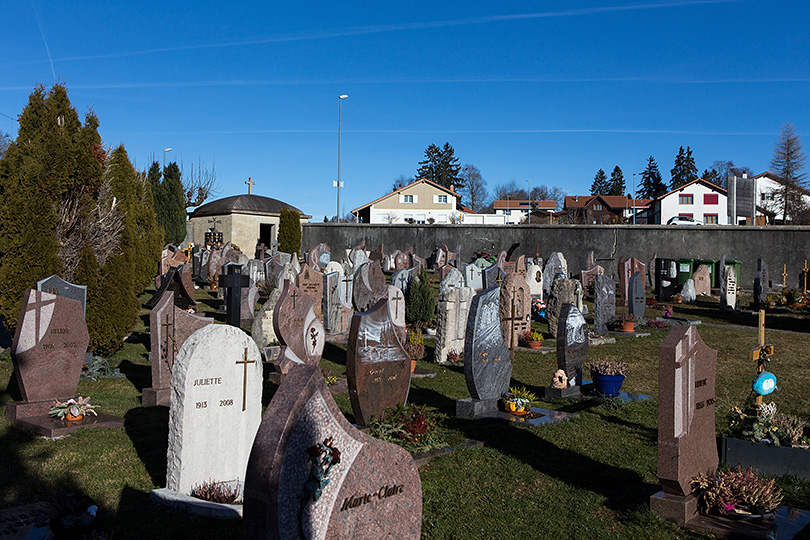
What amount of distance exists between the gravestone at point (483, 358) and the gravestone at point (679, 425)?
3577 millimetres

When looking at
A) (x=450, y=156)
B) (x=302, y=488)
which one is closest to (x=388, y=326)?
(x=302, y=488)

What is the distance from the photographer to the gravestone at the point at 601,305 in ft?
55.8

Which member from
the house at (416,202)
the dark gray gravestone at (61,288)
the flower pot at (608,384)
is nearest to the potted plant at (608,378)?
the flower pot at (608,384)

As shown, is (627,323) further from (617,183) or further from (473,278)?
(617,183)

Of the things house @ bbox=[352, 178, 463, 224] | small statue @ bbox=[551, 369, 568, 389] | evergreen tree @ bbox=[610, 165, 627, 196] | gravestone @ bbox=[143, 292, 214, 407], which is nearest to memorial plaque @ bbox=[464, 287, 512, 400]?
small statue @ bbox=[551, 369, 568, 389]

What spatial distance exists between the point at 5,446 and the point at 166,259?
777 inches

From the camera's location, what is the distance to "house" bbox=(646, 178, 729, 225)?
66.2 meters

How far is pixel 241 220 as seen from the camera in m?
45.0

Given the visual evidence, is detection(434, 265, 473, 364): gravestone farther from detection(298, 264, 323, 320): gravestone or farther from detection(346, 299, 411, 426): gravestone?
detection(346, 299, 411, 426): gravestone

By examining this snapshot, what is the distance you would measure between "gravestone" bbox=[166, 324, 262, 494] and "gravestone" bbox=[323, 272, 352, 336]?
1037 cm

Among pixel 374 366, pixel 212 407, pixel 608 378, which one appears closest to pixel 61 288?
pixel 374 366

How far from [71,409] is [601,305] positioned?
12.7 meters

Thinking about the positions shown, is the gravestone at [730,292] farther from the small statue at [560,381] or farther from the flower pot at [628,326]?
the small statue at [560,381]

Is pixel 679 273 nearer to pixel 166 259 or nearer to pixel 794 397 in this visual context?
pixel 794 397
